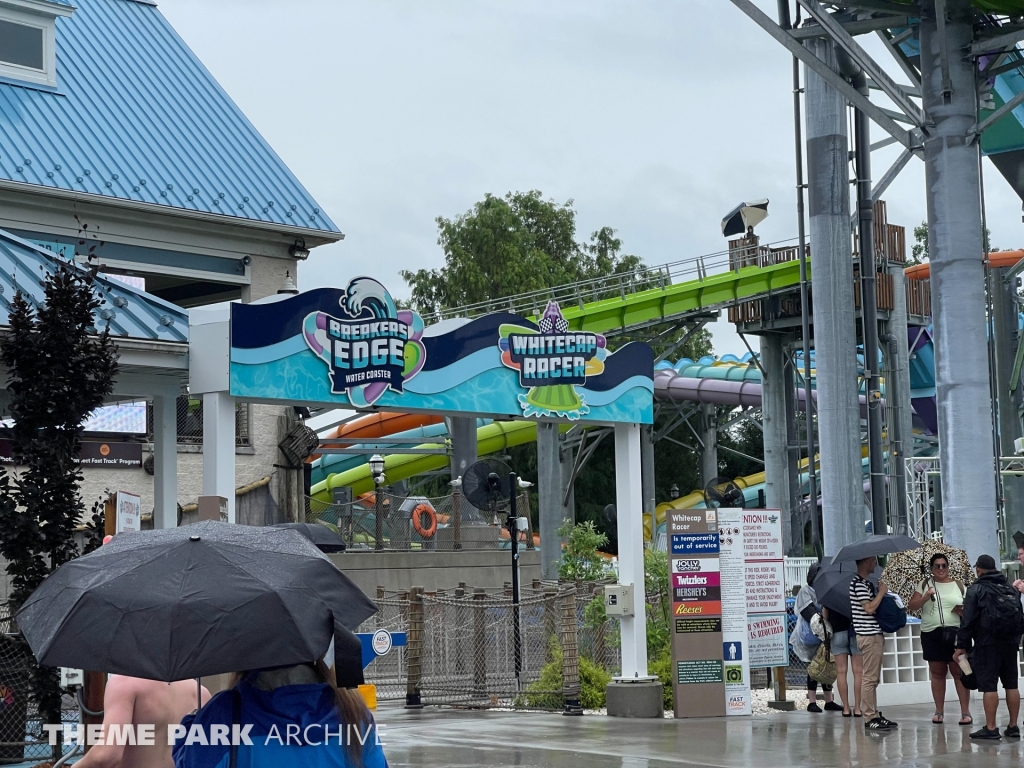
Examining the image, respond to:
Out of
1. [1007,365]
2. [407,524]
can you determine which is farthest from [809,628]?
[1007,365]

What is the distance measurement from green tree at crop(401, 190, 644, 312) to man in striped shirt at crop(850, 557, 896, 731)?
40.8 metres

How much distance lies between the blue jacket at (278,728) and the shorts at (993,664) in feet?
32.2

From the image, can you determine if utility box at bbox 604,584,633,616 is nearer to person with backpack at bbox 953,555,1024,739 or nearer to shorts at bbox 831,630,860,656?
shorts at bbox 831,630,860,656

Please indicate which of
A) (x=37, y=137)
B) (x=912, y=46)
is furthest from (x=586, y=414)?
(x=37, y=137)

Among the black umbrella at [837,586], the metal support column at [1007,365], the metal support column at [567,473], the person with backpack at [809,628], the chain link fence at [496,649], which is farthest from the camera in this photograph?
the metal support column at [567,473]

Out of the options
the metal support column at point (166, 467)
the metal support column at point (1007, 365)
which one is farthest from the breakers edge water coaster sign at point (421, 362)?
the metal support column at point (1007, 365)

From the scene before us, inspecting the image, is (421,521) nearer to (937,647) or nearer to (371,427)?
(371,427)

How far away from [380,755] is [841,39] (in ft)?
45.1

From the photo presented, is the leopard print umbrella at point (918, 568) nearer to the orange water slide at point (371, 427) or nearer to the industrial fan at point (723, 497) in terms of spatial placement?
the industrial fan at point (723, 497)

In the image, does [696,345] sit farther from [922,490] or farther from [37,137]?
[37,137]

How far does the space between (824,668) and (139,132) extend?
1429 centimetres

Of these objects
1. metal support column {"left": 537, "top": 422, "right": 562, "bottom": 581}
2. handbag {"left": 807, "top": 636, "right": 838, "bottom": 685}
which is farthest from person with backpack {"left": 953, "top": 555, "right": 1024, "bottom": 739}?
metal support column {"left": 537, "top": 422, "right": 562, "bottom": 581}

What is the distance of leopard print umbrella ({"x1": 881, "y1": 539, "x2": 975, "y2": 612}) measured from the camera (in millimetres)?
14531

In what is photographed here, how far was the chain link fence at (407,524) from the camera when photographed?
2730 centimetres
